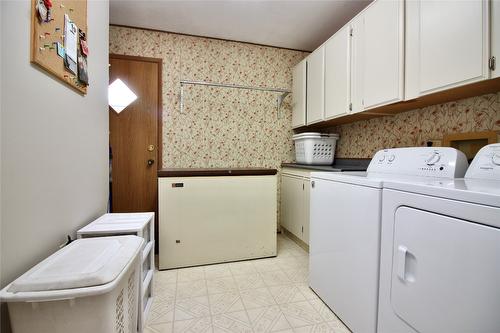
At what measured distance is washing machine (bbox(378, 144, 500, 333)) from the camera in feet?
2.33

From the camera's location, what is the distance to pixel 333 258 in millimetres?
1441

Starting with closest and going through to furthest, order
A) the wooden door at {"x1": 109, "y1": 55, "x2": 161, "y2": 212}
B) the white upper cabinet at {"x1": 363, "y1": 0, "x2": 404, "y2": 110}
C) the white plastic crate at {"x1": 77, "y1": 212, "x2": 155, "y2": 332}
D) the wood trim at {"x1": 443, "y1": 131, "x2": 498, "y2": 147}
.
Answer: the white plastic crate at {"x1": 77, "y1": 212, "x2": 155, "y2": 332}
the wood trim at {"x1": 443, "y1": 131, "x2": 498, "y2": 147}
the white upper cabinet at {"x1": 363, "y1": 0, "x2": 404, "y2": 110}
the wooden door at {"x1": 109, "y1": 55, "x2": 161, "y2": 212}

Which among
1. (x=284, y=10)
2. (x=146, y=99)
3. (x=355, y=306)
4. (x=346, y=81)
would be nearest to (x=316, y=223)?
(x=355, y=306)

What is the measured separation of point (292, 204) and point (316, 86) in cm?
132

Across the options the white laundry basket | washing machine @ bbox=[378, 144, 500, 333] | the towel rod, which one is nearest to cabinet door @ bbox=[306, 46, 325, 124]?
the white laundry basket

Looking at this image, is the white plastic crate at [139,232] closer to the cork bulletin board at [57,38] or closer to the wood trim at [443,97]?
the cork bulletin board at [57,38]

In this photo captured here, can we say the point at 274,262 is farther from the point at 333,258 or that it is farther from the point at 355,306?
the point at 355,306

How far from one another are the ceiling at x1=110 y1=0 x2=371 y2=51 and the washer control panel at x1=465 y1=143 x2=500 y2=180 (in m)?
1.64

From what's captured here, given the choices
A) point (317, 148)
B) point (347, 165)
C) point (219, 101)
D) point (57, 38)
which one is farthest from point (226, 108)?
point (57, 38)

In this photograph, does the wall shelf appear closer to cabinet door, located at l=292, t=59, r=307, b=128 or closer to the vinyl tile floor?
cabinet door, located at l=292, t=59, r=307, b=128

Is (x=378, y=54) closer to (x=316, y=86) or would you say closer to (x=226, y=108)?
(x=316, y=86)

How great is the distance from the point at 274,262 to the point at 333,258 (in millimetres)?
882

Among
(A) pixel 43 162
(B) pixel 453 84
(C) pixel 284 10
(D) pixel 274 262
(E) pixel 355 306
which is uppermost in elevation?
(C) pixel 284 10

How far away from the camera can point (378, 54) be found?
1.68m
